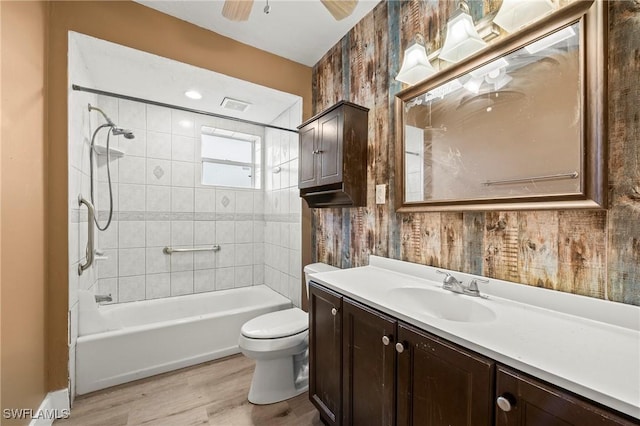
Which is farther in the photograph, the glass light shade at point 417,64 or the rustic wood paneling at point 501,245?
the glass light shade at point 417,64

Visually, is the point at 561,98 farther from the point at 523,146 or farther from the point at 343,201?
the point at 343,201

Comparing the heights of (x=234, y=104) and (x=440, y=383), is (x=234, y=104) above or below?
above

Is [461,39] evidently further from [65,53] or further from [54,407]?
[54,407]

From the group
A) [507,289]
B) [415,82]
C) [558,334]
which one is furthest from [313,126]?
[558,334]

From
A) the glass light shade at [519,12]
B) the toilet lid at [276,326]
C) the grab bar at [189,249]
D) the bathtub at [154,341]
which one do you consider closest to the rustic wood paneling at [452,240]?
the glass light shade at [519,12]

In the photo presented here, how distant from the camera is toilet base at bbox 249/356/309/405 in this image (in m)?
1.70

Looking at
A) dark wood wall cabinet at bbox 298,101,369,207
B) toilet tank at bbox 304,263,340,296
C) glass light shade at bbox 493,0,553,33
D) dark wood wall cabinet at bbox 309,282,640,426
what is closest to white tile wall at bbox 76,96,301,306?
toilet tank at bbox 304,263,340,296

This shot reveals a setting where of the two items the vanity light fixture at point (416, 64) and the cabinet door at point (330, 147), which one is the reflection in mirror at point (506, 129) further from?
the cabinet door at point (330, 147)

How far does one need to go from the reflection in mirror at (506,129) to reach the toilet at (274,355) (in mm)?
1176

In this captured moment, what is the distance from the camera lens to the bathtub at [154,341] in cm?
183

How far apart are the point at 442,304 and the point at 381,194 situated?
0.77 m

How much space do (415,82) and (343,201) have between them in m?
0.87

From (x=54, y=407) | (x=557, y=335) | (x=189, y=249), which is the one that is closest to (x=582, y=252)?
(x=557, y=335)

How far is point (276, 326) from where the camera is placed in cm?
181
